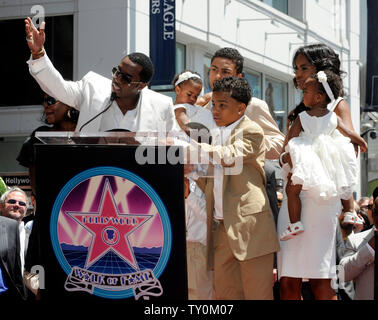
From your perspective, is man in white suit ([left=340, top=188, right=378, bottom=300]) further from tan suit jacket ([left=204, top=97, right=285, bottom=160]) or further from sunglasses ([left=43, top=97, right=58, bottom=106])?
sunglasses ([left=43, top=97, right=58, bottom=106])

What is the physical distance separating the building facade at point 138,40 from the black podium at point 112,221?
34.3 ft

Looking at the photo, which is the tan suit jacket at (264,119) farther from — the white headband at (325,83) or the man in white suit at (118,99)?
the man in white suit at (118,99)

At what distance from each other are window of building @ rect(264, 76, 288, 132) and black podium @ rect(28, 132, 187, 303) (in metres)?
15.7

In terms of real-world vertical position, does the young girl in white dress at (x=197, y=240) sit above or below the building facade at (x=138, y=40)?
below

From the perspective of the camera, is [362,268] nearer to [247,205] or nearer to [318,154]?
[318,154]

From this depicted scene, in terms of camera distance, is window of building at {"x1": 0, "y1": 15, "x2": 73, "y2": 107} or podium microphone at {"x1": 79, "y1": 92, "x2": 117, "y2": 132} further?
window of building at {"x1": 0, "y1": 15, "x2": 73, "y2": 107}

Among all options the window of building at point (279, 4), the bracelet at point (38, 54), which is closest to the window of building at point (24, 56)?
the window of building at point (279, 4)

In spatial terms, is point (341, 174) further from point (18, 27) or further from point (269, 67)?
point (269, 67)

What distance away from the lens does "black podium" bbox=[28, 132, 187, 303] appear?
9.56 ft

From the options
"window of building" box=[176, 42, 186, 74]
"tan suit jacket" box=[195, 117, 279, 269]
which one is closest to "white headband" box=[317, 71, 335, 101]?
"tan suit jacket" box=[195, 117, 279, 269]

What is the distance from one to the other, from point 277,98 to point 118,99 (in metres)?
15.7

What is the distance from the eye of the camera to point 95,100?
164 inches

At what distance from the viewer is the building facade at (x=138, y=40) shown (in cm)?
1407
